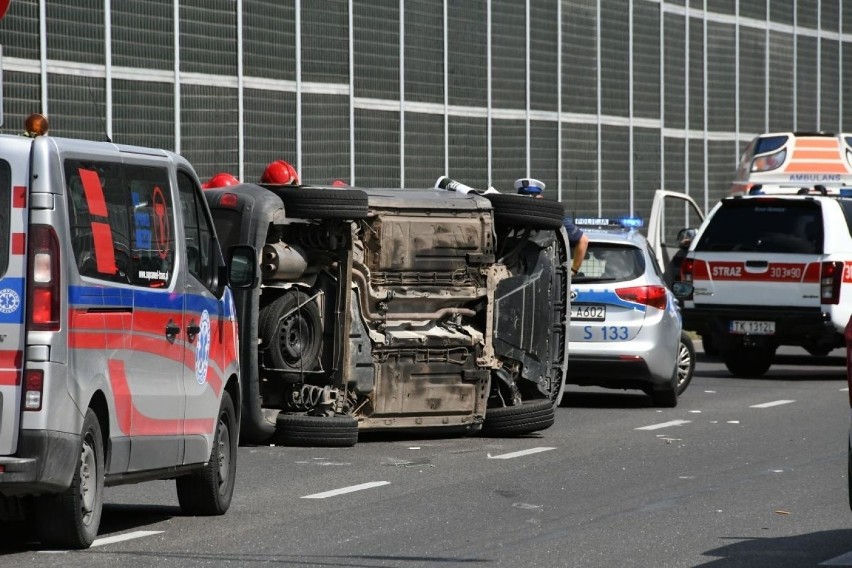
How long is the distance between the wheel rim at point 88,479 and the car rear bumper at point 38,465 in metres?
0.31

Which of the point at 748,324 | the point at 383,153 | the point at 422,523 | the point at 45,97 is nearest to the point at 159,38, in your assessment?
the point at 45,97

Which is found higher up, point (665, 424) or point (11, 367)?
point (11, 367)

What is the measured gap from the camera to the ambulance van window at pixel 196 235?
10.5 metres

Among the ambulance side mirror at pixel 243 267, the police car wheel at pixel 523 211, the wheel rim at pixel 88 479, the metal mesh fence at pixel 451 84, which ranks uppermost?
the metal mesh fence at pixel 451 84

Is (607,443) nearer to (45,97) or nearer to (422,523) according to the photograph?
(422,523)

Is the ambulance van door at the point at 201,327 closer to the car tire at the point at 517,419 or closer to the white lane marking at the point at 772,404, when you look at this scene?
the car tire at the point at 517,419

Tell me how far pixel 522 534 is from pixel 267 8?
50.6 feet

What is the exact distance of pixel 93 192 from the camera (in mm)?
9250

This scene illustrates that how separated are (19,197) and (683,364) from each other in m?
12.2

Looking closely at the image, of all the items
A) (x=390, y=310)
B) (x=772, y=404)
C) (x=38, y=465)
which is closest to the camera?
(x=38, y=465)

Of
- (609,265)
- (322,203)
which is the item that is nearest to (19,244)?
(322,203)

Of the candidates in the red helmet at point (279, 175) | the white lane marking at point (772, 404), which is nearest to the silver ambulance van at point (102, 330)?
the red helmet at point (279, 175)

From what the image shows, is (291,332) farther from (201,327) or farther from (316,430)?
(201,327)

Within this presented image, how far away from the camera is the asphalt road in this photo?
9.43 meters
